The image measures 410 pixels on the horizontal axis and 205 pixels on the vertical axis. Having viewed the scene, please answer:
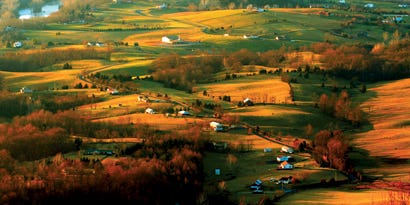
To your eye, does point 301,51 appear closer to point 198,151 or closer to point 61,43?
point 61,43

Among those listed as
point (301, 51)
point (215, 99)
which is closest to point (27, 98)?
point (215, 99)

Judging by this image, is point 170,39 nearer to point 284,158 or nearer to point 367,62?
point 367,62

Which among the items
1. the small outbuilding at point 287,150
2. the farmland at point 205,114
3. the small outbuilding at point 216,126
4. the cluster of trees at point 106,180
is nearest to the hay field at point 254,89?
the farmland at point 205,114

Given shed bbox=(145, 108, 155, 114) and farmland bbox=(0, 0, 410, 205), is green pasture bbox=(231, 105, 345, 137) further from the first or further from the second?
shed bbox=(145, 108, 155, 114)

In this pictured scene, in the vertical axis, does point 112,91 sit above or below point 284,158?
above

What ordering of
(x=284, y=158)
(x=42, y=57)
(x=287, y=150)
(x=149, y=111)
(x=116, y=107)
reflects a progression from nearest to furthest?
1. (x=284, y=158)
2. (x=287, y=150)
3. (x=149, y=111)
4. (x=116, y=107)
5. (x=42, y=57)

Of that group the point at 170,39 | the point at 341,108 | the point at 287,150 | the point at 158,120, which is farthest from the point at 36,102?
the point at 170,39

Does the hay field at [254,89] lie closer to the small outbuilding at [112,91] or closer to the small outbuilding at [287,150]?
the small outbuilding at [112,91]
